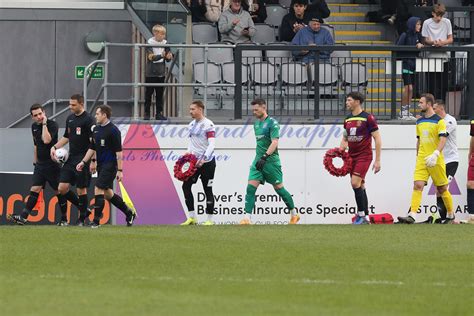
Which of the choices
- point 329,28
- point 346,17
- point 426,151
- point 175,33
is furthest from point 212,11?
point 426,151

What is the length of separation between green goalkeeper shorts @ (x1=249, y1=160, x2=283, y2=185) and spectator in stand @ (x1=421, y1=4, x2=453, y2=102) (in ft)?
14.1

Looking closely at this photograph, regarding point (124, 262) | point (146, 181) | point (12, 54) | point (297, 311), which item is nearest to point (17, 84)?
point (12, 54)

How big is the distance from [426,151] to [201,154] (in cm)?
373

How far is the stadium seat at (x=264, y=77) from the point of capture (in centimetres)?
2558

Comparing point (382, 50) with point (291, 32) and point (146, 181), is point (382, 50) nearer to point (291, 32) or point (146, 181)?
point (291, 32)

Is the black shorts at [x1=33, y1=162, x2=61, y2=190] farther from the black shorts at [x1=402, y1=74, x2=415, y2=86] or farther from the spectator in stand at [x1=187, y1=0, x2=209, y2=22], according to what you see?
the black shorts at [x1=402, y1=74, x2=415, y2=86]

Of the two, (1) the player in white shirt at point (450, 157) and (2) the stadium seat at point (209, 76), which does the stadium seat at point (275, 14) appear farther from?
(1) the player in white shirt at point (450, 157)

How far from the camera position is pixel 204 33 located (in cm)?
2789

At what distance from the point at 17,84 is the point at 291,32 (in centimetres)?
610

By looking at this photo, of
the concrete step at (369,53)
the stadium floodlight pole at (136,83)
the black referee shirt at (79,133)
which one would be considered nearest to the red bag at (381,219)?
the concrete step at (369,53)

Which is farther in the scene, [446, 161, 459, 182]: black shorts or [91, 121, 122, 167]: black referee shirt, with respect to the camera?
[446, 161, 459, 182]: black shorts

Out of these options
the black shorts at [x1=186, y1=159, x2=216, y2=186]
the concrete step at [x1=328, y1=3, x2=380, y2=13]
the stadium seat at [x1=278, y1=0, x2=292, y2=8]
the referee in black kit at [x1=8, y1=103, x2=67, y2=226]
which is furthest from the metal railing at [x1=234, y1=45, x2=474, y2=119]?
the concrete step at [x1=328, y1=3, x2=380, y2=13]

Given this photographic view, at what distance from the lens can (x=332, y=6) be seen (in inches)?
1204

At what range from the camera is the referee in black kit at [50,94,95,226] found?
71.9ft
